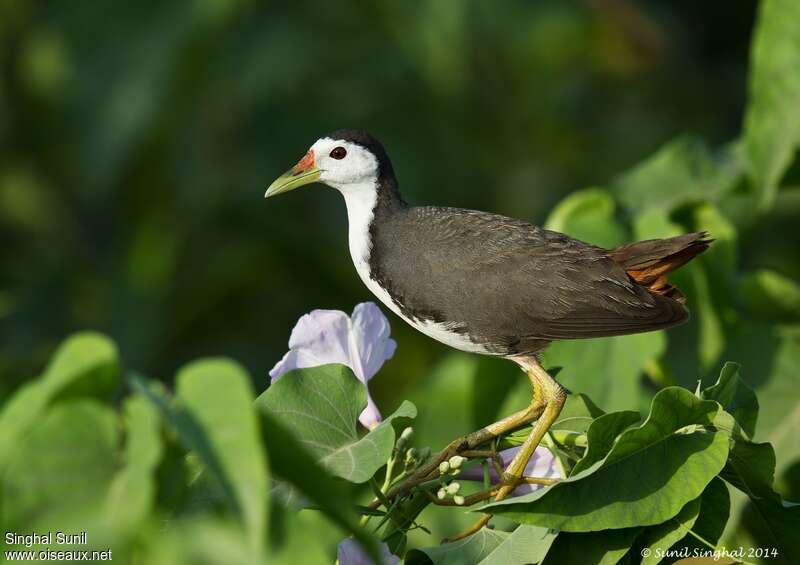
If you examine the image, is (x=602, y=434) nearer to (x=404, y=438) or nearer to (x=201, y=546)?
(x=404, y=438)

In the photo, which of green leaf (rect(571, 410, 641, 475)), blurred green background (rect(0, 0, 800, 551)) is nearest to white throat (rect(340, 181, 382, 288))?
green leaf (rect(571, 410, 641, 475))

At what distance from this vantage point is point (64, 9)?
6.89 metres

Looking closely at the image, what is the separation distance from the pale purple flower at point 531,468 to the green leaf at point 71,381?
971mm

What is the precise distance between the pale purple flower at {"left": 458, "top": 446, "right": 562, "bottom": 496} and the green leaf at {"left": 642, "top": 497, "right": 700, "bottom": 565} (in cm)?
33

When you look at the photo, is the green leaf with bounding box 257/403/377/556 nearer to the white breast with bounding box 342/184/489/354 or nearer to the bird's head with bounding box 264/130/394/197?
the white breast with bounding box 342/184/489/354

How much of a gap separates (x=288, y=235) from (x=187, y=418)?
5.33m

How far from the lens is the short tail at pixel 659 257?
2736 mm

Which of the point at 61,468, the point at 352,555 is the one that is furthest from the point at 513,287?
the point at 61,468

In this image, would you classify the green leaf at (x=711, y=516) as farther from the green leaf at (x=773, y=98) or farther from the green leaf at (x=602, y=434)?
the green leaf at (x=773, y=98)

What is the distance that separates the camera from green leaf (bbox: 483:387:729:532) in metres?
1.81

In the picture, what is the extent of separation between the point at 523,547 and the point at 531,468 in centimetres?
42

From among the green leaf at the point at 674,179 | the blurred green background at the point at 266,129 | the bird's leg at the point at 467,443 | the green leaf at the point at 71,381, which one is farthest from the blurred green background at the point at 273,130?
the green leaf at the point at 71,381

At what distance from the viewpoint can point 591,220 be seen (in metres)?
3.44

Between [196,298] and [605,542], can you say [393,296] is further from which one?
[196,298]
